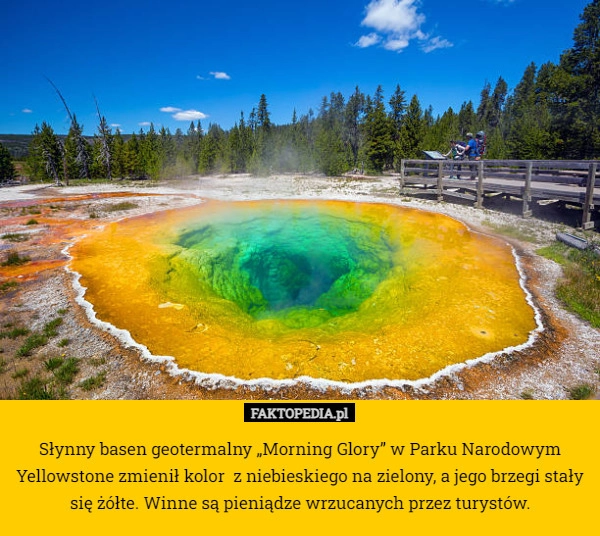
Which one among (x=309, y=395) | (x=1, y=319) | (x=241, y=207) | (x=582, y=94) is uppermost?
(x=582, y=94)

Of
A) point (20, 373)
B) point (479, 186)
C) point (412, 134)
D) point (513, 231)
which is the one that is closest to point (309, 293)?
point (20, 373)

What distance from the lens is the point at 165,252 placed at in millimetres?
10438

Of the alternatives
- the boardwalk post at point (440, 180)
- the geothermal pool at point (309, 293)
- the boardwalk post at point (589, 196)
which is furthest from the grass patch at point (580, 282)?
the boardwalk post at point (440, 180)

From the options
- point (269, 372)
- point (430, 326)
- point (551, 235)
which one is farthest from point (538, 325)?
point (551, 235)

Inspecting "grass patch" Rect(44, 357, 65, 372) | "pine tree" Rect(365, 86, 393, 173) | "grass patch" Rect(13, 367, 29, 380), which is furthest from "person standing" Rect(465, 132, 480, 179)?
"pine tree" Rect(365, 86, 393, 173)

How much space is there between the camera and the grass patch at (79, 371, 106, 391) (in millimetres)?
4660

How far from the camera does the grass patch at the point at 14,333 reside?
5.90 metres

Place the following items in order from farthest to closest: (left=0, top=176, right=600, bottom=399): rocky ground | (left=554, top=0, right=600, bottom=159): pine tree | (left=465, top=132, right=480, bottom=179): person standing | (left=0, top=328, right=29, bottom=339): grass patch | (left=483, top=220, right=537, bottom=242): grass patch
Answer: (left=554, top=0, right=600, bottom=159): pine tree
(left=465, top=132, right=480, bottom=179): person standing
(left=483, top=220, right=537, bottom=242): grass patch
(left=0, top=328, right=29, bottom=339): grass patch
(left=0, top=176, right=600, bottom=399): rocky ground

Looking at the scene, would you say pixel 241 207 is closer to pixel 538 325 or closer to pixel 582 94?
pixel 538 325

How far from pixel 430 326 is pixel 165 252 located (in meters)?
8.05

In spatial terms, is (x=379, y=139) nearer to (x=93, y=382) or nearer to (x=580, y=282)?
(x=580, y=282)

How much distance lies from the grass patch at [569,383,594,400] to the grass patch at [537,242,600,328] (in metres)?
2.21

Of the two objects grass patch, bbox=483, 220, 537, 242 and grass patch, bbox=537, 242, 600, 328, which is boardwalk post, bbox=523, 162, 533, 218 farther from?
grass patch, bbox=537, 242, 600, 328

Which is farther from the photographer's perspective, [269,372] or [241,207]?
[241,207]
